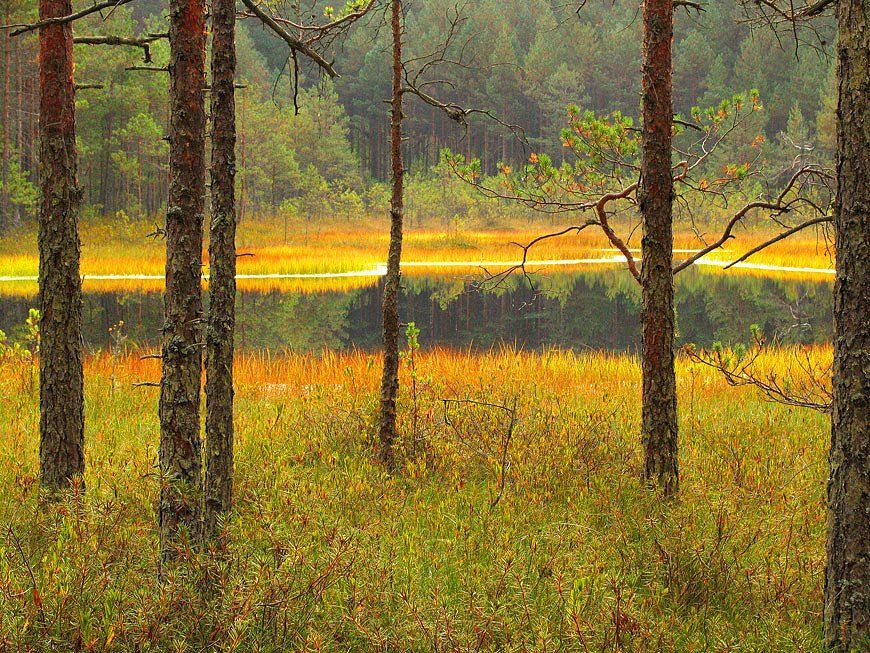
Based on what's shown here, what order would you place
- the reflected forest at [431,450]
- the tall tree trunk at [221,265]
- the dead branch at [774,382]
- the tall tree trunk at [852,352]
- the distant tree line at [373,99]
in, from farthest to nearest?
the distant tree line at [373,99] → the dead branch at [774,382] → the tall tree trunk at [221,265] → the reflected forest at [431,450] → the tall tree trunk at [852,352]

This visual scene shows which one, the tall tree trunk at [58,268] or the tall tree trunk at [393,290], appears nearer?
the tall tree trunk at [58,268]

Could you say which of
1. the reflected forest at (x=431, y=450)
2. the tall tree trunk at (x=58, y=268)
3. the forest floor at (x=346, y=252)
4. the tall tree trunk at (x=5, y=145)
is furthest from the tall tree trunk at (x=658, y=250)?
the tall tree trunk at (x=5, y=145)

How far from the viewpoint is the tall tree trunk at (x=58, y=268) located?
599 centimetres

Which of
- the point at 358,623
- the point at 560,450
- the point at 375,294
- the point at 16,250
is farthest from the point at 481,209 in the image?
the point at 358,623

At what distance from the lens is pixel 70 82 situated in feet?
20.3

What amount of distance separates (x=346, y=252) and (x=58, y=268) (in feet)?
108

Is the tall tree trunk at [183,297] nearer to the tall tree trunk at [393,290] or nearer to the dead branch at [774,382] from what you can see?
the tall tree trunk at [393,290]

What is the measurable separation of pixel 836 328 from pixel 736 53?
69553mm

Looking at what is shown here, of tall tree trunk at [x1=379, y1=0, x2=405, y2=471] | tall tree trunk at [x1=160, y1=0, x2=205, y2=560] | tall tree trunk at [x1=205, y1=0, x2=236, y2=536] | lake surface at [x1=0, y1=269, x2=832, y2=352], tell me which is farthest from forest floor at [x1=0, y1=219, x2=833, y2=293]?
tall tree trunk at [x1=160, y1=0, x2=205, y2=560]

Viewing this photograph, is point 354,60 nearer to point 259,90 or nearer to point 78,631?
point 259,90

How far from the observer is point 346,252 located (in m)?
38.8

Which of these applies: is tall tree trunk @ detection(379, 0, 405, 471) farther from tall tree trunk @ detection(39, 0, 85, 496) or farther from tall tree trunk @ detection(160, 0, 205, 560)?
tall tree trunk @ detection(160, 0, 205, 560)

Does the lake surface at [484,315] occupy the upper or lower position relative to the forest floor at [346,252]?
lower

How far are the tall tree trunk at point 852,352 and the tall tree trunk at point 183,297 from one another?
124 inches
